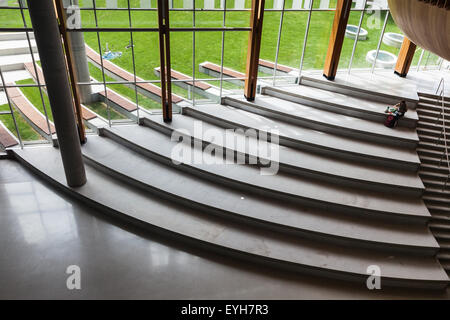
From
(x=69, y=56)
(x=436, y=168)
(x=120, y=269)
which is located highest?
(x=69, y=56)

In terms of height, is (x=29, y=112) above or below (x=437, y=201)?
above

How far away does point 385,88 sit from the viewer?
399 inches

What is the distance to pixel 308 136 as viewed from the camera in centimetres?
879

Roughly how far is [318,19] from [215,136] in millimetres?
4849

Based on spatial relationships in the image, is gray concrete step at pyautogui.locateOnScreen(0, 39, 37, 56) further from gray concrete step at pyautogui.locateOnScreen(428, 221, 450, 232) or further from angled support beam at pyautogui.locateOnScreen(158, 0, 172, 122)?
gray concrete step at pyautogui.locateOnScreen(428, 221, 450, 232)

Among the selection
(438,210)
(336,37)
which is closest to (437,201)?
(438,210)

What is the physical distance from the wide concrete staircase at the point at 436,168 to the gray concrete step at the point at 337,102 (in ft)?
1.49

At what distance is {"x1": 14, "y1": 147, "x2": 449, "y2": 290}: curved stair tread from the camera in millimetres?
6301

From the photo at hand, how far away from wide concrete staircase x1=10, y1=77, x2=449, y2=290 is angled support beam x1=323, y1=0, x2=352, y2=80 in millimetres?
959

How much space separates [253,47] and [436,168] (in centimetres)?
557

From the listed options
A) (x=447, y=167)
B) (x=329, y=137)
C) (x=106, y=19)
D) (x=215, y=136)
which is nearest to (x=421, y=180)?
(x=447, y=167)

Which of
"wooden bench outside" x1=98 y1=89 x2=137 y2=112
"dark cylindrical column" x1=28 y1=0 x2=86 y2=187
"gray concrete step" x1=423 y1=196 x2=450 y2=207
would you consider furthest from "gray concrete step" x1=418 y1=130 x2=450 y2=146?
"dark cylindrical column" x1=28 y1=0 x2=86 y2=187

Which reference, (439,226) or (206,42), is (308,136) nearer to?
(439,226)

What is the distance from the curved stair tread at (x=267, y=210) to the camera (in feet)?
22.1
